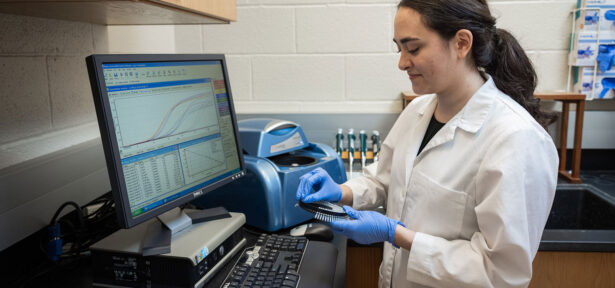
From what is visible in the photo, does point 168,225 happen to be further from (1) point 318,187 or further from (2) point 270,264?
(1) point 318,187

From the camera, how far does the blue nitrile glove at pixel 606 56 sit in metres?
1.80

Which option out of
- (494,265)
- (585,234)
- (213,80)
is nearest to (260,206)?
(213,80)

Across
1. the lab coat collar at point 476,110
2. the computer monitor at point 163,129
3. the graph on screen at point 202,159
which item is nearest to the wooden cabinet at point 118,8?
the computer monitor at point 163,129

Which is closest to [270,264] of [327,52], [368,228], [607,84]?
[368,228]

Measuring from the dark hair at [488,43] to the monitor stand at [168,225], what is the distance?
25.6 inches

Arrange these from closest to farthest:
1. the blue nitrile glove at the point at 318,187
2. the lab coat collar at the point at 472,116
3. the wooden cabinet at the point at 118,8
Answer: the wooden cabinet at the point at 118,8, the lab coat collar at the point at 472,116, the blue nitrile glove at the point at 318,187

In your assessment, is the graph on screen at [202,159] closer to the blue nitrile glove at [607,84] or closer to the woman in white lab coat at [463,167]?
the woman in white lab coat at [463,167]

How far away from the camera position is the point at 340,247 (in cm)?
109

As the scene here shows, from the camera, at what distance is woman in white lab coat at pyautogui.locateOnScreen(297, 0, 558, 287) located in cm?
84

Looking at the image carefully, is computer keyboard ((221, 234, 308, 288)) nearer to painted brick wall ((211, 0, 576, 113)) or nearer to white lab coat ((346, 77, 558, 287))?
white lab coat ((346, 77, 558, 287))

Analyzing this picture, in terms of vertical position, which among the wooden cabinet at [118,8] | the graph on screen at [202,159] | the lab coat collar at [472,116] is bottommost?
the graph on screen at [202,159]

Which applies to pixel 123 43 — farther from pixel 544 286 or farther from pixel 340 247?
pixel 544 286

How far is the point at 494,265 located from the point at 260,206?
0.58 meters

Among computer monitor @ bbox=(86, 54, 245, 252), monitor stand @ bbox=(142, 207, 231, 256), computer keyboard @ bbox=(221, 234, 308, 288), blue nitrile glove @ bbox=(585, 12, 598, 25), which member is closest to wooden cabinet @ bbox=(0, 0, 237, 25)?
computer monitor @ bbox=(86, 54, 245, 252)
